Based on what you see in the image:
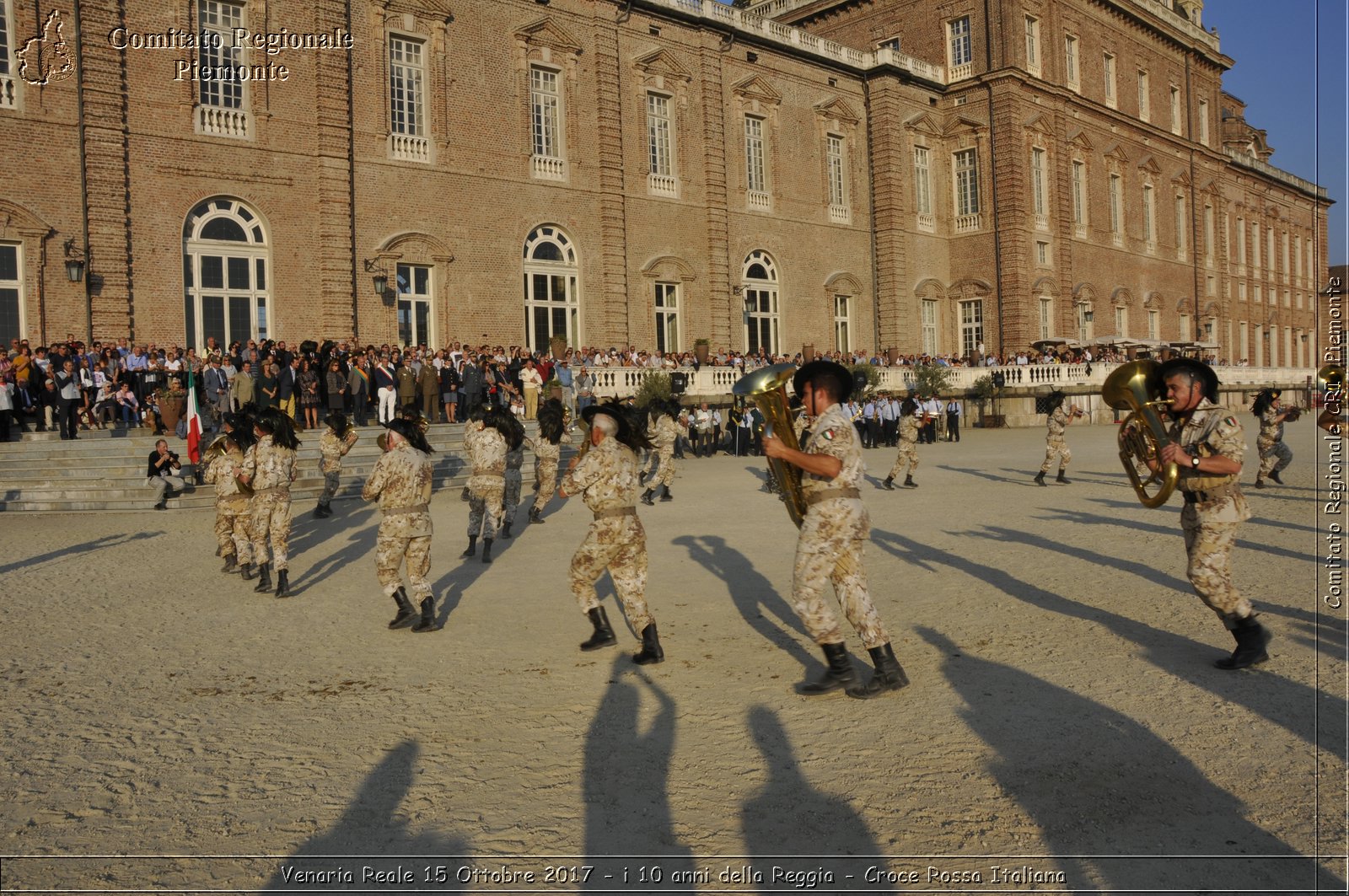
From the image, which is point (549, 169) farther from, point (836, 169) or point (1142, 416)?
point (1142, 416)

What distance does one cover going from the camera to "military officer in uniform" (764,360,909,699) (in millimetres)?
6441

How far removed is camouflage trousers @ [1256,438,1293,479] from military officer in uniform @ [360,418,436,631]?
544 inches

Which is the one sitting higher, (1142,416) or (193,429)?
(193,429)

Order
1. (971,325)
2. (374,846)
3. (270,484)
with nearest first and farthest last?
(374,846)
(270,484)
(971,325)

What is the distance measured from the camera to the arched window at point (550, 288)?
30484 millimetres

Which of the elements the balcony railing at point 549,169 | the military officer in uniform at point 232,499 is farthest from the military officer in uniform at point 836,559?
the balcony railing at point 549,169

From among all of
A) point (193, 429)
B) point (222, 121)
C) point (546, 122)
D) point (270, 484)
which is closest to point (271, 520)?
point (270, 484)

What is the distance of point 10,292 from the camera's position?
2180 centimetres

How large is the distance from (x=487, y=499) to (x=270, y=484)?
2.73 meters

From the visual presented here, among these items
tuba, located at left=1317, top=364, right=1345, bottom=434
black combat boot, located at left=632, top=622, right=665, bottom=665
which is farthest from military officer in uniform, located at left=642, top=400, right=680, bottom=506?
tuba, located at left=1317, top=364, right=1345, bottom=434

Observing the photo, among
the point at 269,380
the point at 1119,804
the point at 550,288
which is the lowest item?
the point at 1119,804

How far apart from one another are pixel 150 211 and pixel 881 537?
Result: 19.2 meters

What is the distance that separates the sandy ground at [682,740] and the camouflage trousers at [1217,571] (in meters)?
0.45

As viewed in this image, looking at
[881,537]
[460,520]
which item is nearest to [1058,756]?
[881,537]
